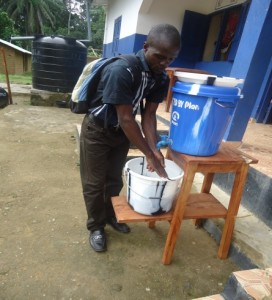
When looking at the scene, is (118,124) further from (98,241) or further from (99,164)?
(98,241)

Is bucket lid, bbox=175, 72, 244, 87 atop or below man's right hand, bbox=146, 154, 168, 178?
atop

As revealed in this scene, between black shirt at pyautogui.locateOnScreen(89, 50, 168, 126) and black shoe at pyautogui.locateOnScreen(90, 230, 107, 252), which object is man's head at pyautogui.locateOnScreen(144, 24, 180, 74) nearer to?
black shirt at pyautogui.locateOnScreen(89, 50, 168, 126)

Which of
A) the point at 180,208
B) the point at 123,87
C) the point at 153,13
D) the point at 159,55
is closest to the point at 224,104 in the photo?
the point at 159,55

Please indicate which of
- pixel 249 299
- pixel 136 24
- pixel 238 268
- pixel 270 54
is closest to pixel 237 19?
pixel 136 24

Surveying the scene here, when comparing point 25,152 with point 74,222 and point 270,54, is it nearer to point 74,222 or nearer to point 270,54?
point 74,222

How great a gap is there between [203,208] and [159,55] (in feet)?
4.25

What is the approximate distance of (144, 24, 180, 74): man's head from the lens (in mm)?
1584

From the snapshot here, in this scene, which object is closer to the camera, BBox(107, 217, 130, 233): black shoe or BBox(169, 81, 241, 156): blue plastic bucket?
BBox(169, 81, 241, 156): blue plastic bucket

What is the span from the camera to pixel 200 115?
1.79 meters

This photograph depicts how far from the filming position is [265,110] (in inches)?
189

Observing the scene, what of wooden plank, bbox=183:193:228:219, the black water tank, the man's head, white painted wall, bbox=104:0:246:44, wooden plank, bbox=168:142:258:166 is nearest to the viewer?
the man's head

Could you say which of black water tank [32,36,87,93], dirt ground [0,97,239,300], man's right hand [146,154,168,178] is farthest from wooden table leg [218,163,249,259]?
black water tank [32,36,87,93]

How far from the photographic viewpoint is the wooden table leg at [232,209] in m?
2.01

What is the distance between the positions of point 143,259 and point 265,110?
3773 millimetres
